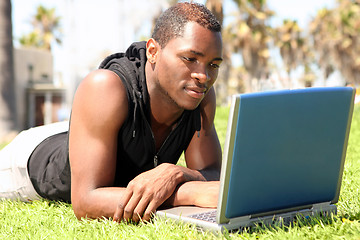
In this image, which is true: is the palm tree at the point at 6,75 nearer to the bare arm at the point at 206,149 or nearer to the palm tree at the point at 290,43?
the bare arm at the point at 206,149

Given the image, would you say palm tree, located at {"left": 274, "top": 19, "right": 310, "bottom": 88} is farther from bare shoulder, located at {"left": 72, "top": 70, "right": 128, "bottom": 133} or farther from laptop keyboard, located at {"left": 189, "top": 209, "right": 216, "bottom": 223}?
laptop keyboard, located at {"left": 189, "top": 209, "right": 216, "bottom": 223}

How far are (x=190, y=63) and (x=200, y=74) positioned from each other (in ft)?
0.28

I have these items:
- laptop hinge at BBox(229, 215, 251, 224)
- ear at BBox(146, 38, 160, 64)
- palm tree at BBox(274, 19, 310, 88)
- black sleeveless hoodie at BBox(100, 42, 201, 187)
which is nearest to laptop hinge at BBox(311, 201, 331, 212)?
laptop hinge at BBox(229, 215, 251, 224)

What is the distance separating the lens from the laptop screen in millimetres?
2225

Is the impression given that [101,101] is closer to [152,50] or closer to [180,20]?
[152,50]

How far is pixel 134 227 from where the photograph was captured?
2742mm

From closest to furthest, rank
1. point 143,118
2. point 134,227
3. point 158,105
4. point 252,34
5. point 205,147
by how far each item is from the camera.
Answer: point 134,227, point 143,118, point 158,105, point 205,147, point 252,34

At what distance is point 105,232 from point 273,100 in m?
1.25

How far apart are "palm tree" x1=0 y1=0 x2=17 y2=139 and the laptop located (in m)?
11.5

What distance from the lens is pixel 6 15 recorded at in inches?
510

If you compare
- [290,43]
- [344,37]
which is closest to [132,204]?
[344,37]

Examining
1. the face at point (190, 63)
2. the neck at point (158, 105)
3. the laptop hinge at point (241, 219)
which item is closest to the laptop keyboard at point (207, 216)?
the laptop hinge at point (241, 219)

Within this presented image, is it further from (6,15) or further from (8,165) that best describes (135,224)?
(6,15)

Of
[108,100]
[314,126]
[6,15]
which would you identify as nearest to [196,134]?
[108,100]
